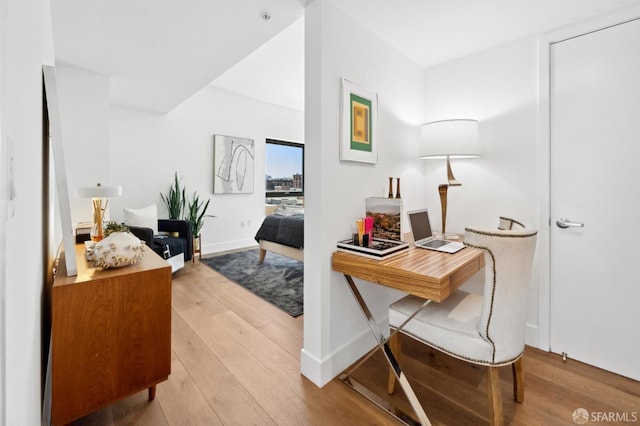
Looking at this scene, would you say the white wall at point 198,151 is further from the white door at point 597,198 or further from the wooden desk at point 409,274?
the white door at point 597,198

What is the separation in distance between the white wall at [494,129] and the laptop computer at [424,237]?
0.57 metres

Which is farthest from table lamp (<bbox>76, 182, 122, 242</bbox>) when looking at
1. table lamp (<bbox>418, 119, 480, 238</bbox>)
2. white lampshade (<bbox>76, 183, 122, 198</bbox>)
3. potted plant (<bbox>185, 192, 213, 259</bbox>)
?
table lamp (<bbox>418, 119, 480, 238</bbox>)

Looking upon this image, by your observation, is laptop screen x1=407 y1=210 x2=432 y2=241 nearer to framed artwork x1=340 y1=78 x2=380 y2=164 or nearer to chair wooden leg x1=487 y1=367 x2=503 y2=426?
framed artwork x1=340 y1=78 x2=380 y2=164

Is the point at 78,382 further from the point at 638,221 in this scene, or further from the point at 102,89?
the point at 638,221

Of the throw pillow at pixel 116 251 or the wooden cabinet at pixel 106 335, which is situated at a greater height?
the throw pillow at pixel 116 251

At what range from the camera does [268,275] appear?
12.2ft

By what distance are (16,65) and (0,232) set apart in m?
0.47

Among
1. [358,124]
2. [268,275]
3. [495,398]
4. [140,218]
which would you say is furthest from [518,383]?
[140,218]

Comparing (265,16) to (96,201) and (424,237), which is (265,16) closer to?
(96,201)

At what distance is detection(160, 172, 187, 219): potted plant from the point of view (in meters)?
4.33

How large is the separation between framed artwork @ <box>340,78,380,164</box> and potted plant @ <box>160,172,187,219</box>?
3394mm

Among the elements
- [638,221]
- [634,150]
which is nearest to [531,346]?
[638,221]

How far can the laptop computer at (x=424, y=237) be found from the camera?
1912 mm

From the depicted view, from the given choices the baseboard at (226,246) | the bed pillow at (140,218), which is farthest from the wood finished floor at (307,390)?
the baseboard at (226,246)
